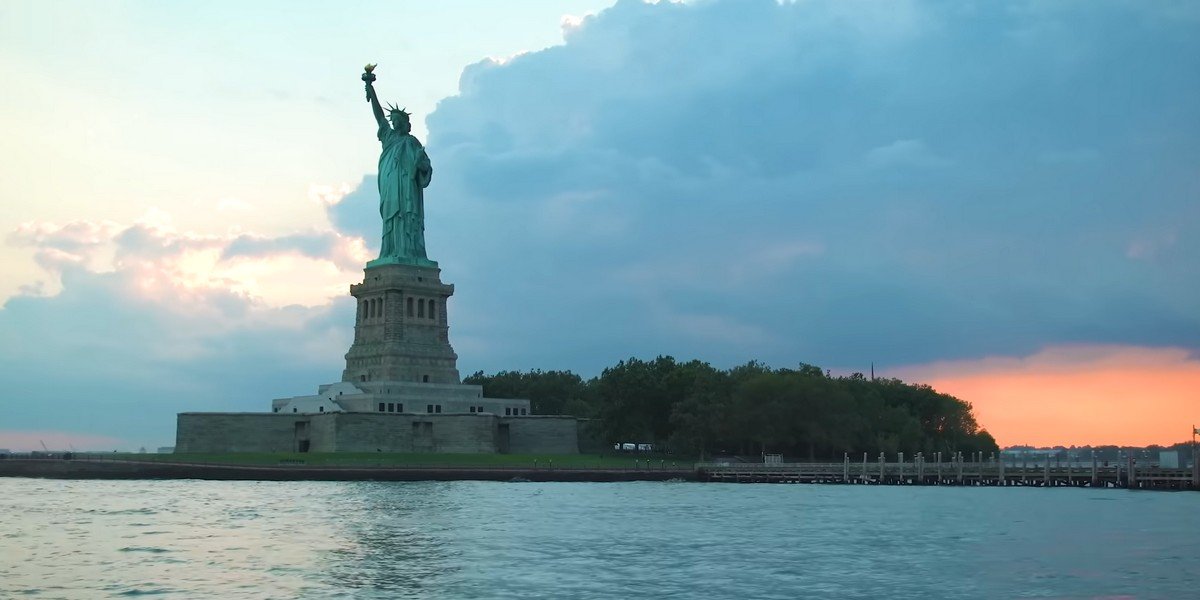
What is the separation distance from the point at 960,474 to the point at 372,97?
209 feet

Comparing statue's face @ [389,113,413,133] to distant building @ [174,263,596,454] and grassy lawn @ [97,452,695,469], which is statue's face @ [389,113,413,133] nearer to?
distant building @ [174,263,596,454]

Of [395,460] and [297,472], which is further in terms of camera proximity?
[395,460]

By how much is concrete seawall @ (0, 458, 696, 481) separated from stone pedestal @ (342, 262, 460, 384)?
658 inches

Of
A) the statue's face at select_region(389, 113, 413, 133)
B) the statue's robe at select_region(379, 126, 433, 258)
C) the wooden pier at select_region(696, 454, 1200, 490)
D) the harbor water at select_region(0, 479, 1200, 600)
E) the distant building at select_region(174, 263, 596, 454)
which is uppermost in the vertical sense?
the statue's face at select_region(389, 113, 413, 133)

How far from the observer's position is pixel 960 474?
103562 millimetres

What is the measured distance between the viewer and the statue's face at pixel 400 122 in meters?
127

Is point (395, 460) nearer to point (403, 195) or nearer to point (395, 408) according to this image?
point (395, 408)

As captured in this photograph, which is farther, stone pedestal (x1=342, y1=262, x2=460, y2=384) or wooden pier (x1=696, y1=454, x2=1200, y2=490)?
stone pedestal (x1=342, y1=262, x2=460, y2=384)

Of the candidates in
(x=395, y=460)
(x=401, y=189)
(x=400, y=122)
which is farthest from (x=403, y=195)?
(x=395, y=460)

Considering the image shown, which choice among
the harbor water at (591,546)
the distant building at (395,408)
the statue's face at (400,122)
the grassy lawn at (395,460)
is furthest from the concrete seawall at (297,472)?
the statue's face at (400,122)

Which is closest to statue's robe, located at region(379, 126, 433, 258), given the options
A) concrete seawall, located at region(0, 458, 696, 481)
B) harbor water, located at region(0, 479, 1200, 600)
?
concrete seawall, located at region(0, 458, 696, 481)

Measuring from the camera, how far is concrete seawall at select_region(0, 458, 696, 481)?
338 feet

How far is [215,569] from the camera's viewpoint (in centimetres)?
4225

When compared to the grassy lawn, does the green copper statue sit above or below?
above
